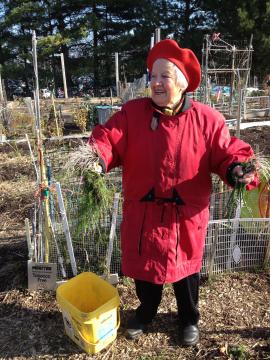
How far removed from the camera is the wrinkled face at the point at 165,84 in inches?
79.9

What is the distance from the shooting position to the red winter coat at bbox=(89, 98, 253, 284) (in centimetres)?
207

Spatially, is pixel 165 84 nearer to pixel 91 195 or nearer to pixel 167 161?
pixel 167 161

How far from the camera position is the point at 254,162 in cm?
198

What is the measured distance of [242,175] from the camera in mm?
1960

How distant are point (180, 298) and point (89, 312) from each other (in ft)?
1.83

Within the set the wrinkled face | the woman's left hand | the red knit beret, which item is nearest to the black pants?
the woman's left hand

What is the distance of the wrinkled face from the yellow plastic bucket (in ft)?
3.91

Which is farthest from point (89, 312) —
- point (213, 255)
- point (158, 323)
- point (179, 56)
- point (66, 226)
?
point (179, 56)

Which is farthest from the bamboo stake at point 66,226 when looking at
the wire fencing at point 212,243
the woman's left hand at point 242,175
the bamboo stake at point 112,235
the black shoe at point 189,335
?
the woman's left hand at point 242,175

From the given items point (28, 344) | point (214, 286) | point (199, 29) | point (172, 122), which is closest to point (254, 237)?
point (214, 286)

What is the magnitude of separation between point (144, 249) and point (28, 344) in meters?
1.06

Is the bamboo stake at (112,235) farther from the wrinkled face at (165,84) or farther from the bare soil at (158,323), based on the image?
the wrinkled face at (165,84)

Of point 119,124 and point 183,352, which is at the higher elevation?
point 119,124

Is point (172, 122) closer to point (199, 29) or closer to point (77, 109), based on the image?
point (77, 109)
